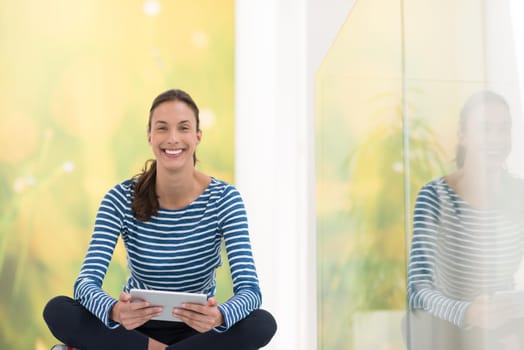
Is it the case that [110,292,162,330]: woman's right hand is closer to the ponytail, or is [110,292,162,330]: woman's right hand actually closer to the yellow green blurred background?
the ponytail

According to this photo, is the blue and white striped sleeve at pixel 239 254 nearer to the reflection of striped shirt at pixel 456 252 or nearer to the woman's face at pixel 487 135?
the reflection of striped shirt at pixel 456 252

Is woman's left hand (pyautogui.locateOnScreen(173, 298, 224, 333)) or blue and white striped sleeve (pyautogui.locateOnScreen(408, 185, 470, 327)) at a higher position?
blue and white striped sleeve (pyautogui.locateOnScreen(408, 185, 470, 327))

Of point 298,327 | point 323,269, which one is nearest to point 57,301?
point 323,269

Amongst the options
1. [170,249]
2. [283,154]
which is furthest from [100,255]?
[283,154]

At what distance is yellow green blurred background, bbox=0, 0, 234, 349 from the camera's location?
307 centimetres

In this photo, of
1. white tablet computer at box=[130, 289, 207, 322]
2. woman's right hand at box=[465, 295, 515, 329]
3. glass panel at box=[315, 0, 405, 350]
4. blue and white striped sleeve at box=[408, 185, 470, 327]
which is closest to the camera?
woman's right hand at box=[465, 295, 515, 329]

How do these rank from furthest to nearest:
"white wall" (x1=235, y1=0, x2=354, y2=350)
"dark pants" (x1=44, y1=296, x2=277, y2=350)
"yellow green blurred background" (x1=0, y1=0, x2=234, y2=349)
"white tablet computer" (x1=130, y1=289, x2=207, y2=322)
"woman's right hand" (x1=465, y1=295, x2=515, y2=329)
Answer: "yellow green blurred background" (x1=0, y1=0, x2=234, y2=349), "white wall" (x1=235, y1=0, x2=354, y2=350), "dark pants" (x1=44, y1=296, x2=277, y2=350), "white tablet computer" (x1=130, y1=289, x2=207, y2=322), "woman's right hand" (x1=465, y1=295, x2=515, y2=329)

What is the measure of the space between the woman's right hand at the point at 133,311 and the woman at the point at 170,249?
0.13 ft

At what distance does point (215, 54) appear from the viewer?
3301mm

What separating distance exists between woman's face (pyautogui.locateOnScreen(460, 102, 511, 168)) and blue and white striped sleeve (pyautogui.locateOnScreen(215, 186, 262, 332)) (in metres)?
0.80

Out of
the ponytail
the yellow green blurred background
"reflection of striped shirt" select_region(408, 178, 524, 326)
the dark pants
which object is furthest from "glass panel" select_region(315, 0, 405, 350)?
the yellow green blurred background

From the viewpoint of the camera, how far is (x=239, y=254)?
167cm

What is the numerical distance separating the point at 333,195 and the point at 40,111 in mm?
1730

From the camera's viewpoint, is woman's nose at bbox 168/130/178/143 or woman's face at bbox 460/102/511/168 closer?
woman's face at bbox 460/102/511/168
